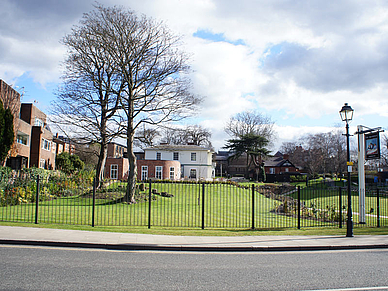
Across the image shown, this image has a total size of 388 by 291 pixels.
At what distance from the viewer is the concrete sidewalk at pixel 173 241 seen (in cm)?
946

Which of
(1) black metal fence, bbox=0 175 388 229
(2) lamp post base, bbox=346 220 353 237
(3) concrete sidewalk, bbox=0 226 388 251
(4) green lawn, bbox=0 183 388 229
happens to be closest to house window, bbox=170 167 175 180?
(1) black metal fence, bbox=0 175 388 229

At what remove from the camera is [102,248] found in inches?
370

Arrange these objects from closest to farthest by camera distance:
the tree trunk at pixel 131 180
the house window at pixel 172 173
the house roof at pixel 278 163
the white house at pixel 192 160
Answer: the tree trunk at pixel 131 180 < the house window at pixel 172 173 < the white house at pixel 192 160 < the house roof at pixel 278 163

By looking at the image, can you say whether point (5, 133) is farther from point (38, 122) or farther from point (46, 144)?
point (38, 122)

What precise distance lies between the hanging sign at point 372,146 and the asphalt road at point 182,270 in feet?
28.2

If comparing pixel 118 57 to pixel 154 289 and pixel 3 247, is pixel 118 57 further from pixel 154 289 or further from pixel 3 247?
pixel 154 289

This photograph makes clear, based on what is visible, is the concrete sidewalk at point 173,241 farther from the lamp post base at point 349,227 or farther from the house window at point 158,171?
the house window at point 158,171

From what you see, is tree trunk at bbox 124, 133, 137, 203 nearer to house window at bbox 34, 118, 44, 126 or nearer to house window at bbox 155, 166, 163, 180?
house window at bbox 155, 166, 163, 180

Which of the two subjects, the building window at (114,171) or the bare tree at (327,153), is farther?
the bare tree at (327,153)

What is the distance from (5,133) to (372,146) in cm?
2980

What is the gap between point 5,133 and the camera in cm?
2941

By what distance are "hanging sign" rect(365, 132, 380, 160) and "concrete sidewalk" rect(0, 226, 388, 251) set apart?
5864 mm

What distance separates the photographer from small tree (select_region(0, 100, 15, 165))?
2877 cm

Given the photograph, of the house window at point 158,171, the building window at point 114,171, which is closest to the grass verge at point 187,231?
the building window at point 114,171
